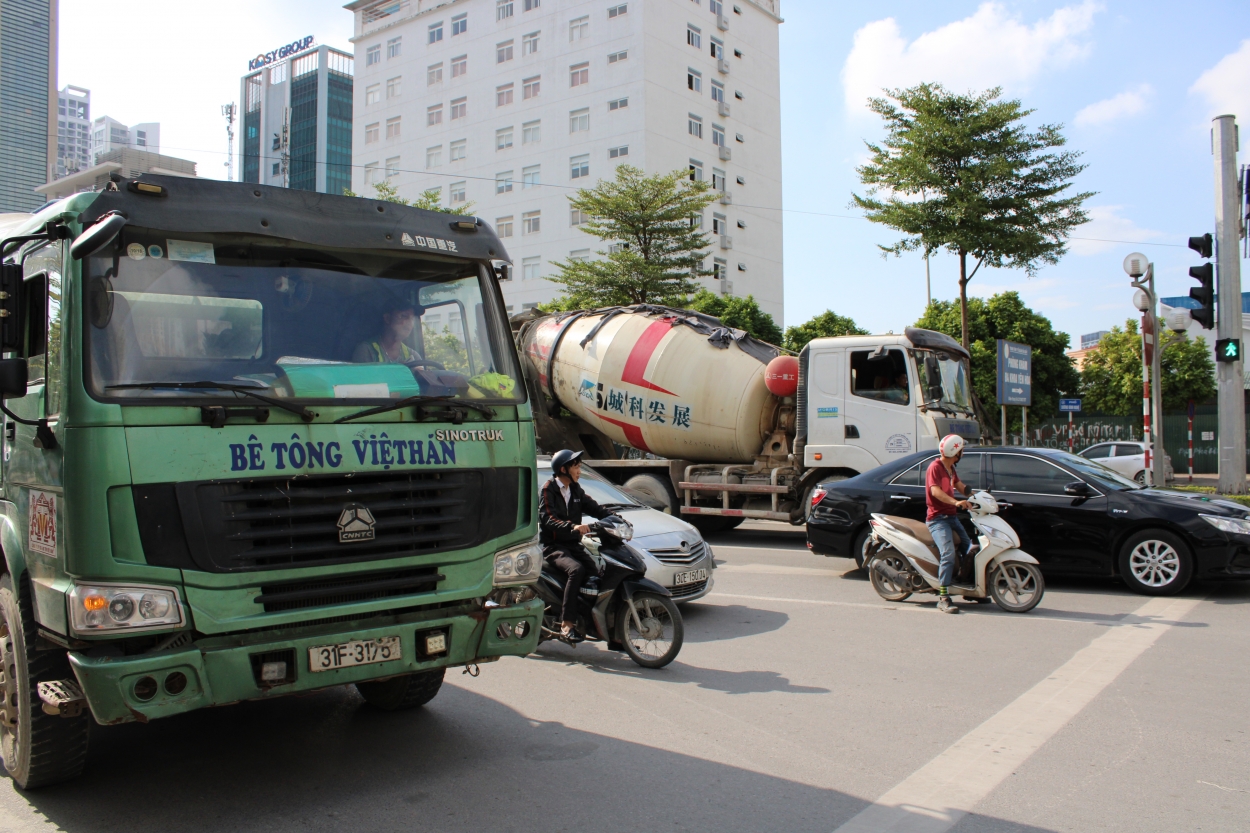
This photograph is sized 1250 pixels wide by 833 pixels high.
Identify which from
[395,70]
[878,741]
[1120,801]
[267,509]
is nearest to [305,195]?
[267,509]

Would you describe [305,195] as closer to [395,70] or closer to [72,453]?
[72,453]

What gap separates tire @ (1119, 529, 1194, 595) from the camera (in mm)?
8914

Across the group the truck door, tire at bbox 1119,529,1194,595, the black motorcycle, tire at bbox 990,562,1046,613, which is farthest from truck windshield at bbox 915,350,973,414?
the black motorcycle

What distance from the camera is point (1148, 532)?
29.7 ft

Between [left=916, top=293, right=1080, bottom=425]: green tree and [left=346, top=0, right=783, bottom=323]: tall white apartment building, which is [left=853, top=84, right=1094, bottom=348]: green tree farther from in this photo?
[left=346, top=0, right=783, bottom=323]: tall white apartment building

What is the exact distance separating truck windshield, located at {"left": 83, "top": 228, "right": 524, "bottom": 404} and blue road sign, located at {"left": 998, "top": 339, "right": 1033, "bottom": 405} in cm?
1533

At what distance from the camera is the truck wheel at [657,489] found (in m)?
14.1

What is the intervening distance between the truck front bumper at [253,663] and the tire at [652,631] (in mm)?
2341

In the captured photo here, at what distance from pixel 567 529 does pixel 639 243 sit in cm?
2552

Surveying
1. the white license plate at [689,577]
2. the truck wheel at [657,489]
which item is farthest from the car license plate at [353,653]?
the truck wheel at [657,489]

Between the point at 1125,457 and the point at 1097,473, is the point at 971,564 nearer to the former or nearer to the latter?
the point at 1097,473

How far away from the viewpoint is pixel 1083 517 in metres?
9.31

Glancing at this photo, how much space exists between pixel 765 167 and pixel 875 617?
52.2 metres

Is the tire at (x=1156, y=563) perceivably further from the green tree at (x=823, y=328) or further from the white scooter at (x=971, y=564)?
the green tree at (x=823, y=328)
